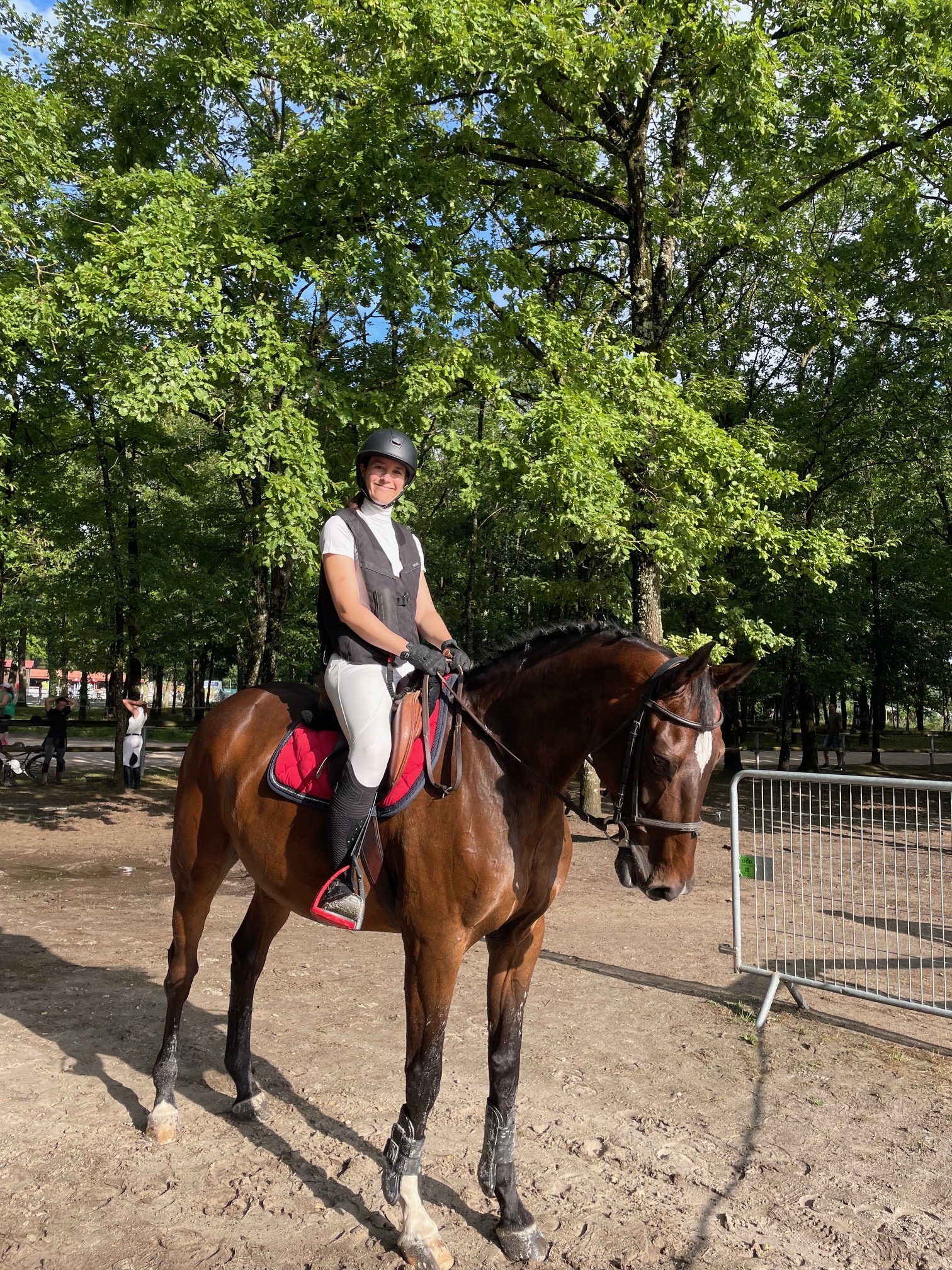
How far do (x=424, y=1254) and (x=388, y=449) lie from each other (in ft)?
10.7

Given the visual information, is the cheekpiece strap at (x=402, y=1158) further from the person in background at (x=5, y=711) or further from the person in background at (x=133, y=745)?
the person in background at (x=5, y=711)

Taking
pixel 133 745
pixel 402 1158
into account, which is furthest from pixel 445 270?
pixel 133 745

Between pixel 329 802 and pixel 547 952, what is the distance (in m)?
4.67

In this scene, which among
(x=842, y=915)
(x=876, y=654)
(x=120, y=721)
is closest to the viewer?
(x=842, y=915)

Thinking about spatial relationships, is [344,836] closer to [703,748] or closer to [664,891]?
[664,891]

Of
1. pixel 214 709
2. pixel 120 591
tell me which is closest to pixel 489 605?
pixel 120 591

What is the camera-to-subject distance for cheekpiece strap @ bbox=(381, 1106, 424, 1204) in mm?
3344

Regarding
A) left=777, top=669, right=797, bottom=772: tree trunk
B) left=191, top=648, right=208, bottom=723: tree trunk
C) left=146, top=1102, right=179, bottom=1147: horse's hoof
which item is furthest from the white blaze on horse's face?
left=191, top=648, right=208, bottom=723: tree trunk

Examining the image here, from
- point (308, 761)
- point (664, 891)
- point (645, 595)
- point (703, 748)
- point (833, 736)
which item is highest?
point (645, 595)

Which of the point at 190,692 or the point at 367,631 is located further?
the point at 190,692

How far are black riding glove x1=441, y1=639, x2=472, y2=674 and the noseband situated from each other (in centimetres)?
88

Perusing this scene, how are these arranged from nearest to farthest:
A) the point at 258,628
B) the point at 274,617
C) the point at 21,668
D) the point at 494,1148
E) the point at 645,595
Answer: the point at 494,1148 < the point at 645,595 < the point at 258,628 < the point at 274,617 < the point at 21,668

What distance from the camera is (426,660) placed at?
3588mm

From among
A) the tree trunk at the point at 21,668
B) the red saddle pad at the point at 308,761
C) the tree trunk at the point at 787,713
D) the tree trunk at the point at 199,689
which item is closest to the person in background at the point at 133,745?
the tree trunk at the point at 21,668
